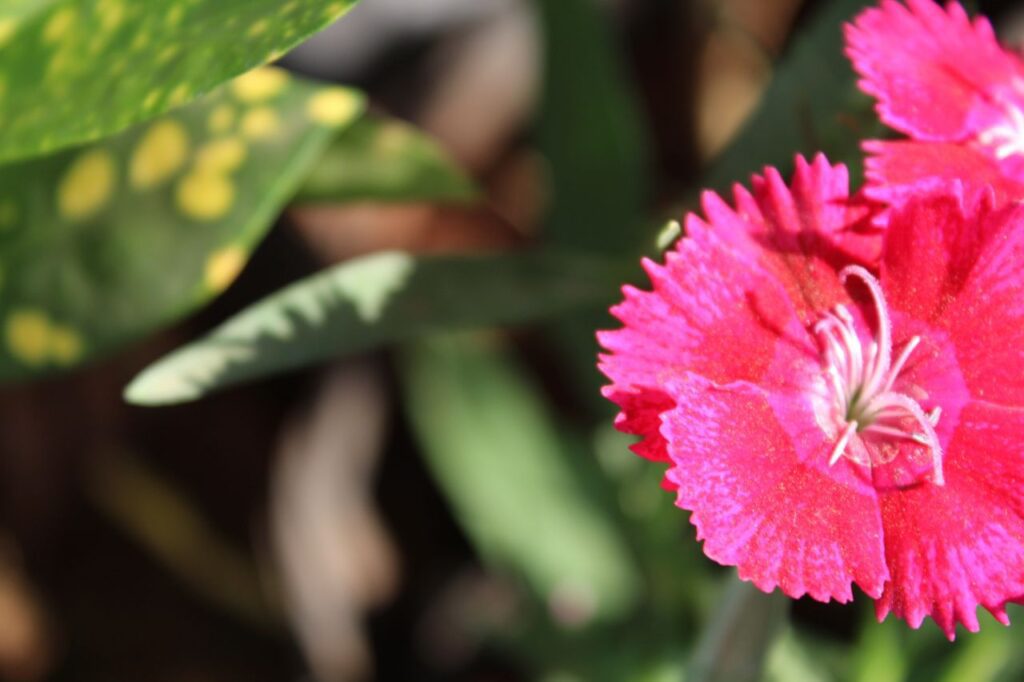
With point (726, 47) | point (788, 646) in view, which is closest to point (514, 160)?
point (726, 47)

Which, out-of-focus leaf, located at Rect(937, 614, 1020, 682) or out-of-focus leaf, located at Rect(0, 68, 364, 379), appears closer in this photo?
out-of-focus leaf, located at Rect(0, 68, 364, 379)

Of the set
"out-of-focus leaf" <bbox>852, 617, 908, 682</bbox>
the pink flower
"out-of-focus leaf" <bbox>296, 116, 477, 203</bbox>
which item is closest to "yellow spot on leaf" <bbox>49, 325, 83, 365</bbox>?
"out-of-focus leaf" <bbox>296, 116, 477, 203</bbox>

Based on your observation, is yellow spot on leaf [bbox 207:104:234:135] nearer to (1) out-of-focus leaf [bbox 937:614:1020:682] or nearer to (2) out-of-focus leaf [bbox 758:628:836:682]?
(2) out-of-focus leaf [bbox 758:628:836:682]

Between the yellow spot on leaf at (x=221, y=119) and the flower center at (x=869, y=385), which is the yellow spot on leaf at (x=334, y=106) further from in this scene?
the flower center at (x=869, y=385)

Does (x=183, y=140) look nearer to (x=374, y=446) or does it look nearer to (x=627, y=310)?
(x=627, y=310)

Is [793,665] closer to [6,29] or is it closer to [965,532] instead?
[965,532]
